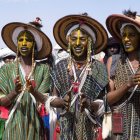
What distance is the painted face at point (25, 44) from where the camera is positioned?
682cm

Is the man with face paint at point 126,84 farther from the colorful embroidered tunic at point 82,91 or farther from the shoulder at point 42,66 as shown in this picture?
the shoulder at point 42,66

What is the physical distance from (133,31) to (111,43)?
2.14 metres

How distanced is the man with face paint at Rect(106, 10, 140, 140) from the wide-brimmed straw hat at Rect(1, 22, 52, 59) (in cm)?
127

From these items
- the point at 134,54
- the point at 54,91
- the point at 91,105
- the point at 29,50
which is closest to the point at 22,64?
the point at 29,50

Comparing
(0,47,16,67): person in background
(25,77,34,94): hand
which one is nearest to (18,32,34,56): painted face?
(25,77,34,94): hand

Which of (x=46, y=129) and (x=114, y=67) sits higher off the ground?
(x=114, y=67)

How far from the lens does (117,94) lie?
226 inches

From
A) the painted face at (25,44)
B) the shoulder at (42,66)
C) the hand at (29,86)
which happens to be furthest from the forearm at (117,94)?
the painted face at (25,44)

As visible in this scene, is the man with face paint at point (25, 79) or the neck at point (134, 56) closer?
the neck at point (134, 56)

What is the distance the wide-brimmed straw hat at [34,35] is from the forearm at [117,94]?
1535 millimetres

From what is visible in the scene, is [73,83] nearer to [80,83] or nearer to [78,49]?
[80,83]

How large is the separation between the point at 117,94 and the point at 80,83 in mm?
685

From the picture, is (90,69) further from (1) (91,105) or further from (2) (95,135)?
(2) (95,135)

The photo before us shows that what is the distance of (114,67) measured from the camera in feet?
19.9
